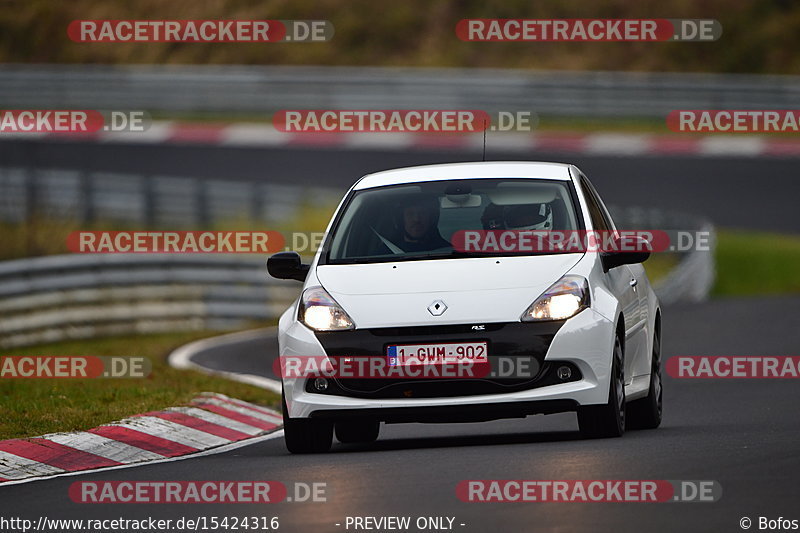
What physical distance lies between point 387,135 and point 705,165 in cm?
682

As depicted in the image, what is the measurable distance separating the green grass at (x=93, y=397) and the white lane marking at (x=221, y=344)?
326 mm

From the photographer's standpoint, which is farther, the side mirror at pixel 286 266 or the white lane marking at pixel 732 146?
the white lane marking at pixel 732 146

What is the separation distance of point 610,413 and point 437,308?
3.84 feet

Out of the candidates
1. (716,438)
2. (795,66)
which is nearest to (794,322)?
(716,438)

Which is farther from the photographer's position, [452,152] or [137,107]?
[137,107]

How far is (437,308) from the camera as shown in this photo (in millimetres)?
10539

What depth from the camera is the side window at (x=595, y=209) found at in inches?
459

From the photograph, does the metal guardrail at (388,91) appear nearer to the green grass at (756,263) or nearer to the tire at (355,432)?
the green grass at (756,263)

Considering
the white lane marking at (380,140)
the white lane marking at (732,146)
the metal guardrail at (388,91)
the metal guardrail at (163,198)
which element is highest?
the metal guardrail at (388,91)

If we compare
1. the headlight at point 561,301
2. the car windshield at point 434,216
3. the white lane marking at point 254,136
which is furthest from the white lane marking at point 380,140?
the headlight at point 561,301

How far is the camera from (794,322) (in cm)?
2084

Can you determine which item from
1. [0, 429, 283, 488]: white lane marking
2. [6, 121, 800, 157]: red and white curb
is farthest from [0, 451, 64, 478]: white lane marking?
[6, 121, 800, 157]: red and white curb

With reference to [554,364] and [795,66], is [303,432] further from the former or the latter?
[795,66]

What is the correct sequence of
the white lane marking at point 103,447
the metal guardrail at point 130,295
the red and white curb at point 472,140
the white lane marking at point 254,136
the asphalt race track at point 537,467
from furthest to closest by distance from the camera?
the white lane marking at point 254,136 < the red and white curb at point 472,140 < the metal guardrail at point 130,295 < the white lane marking at point 103,447 < the asphalt race track at point 537,467
